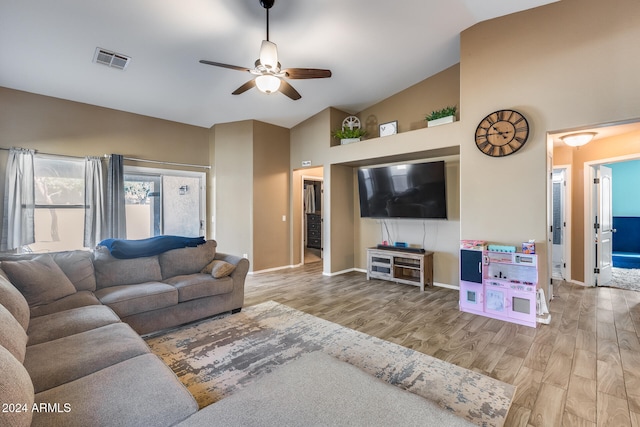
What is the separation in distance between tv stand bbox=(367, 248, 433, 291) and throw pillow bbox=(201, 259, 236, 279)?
8.62 feet

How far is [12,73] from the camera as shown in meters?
3.54

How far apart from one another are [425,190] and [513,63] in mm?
1948

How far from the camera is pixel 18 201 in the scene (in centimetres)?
381

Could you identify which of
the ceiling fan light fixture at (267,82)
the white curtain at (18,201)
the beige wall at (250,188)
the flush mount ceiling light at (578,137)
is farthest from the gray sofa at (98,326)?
the flush mount ceiling light at (578,137)

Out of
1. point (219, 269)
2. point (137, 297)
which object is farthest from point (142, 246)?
point (219, 269)

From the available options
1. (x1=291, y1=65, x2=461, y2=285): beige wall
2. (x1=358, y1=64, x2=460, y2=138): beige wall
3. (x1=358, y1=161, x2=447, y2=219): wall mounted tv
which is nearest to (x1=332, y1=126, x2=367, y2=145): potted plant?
(x1=291, y1=65, x2=461, y2=285): beige wall

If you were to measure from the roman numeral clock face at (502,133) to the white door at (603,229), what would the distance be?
104 inches

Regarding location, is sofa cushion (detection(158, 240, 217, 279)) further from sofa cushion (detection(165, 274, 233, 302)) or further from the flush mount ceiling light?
the flush mount ceiling light

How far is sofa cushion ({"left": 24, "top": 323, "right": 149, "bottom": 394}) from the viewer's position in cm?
143

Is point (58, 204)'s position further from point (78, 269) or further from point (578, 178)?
point (578, 178)

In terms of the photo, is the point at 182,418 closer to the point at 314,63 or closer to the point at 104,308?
the point at 104,308

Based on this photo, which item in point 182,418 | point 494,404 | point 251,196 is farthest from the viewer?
point 251,196

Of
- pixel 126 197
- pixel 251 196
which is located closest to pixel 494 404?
pixel 251 196

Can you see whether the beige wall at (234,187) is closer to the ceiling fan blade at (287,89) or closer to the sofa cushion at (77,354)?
the ceiling fan blade at (287,89)
